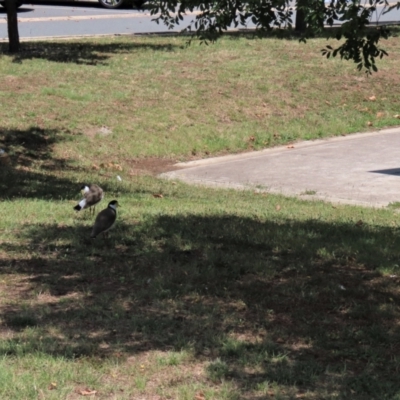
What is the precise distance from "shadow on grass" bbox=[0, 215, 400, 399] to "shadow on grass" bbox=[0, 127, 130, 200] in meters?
2.51

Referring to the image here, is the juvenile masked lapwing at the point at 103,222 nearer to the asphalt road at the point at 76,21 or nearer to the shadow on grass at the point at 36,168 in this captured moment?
the shadow on grass at the point at 36,168

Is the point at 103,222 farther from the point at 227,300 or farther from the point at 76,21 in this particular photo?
the point at 76,21

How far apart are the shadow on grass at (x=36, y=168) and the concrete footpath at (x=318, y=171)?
179 centimetres

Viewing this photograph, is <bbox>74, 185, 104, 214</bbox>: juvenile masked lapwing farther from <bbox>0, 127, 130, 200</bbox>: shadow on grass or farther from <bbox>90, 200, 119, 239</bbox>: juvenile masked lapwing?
<bbox>0, 127, 130, 200</bbox>: shadow on grass

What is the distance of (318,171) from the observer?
563 inches

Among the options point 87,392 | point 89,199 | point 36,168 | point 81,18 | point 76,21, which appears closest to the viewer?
point 87,392

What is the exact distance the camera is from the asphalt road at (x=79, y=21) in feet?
80.2

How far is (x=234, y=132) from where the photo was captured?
54.3 ft

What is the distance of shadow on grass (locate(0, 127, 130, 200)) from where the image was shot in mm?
11438

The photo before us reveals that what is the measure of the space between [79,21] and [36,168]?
14.3 metres

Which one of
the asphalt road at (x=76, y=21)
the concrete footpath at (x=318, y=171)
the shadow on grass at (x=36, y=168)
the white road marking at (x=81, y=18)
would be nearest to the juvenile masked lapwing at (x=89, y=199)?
the shadow on grass at (x=36, y=168)

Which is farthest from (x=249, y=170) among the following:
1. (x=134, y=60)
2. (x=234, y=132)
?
(x=134, y=60)

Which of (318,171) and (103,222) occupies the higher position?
(103,222)

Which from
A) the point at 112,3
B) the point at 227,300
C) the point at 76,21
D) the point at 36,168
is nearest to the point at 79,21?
the point at 76,21
